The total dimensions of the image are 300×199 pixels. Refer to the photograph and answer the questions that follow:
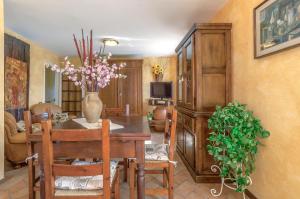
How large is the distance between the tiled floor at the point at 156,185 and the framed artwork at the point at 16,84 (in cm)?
169

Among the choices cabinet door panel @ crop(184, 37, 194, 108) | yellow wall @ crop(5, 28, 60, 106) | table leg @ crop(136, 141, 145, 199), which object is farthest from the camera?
yellow wall @ crop(5, 28, 60, 106)

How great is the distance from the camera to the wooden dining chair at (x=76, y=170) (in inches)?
45.1

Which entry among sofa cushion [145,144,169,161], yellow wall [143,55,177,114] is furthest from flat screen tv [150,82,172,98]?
sofa cushion [145,144,169,161]

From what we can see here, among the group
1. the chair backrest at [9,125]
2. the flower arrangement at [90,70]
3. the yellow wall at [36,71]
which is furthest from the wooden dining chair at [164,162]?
the yellow wall at [36,71]

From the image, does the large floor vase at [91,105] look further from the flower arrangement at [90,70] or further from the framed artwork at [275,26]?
the framed artwork at [275,26]

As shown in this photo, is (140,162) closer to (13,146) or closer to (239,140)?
(239,140)

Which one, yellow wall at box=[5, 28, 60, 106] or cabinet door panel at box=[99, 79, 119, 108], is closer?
yellow wall at box=[5, 28, 60, 106]

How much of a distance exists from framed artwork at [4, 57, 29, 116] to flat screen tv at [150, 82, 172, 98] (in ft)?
11.4

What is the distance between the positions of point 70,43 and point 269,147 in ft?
15.9

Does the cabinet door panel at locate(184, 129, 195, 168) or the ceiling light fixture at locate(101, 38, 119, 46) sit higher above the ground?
the ceiling light fixture at locate(101, 38, 119, 46)

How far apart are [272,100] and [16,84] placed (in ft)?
15.0

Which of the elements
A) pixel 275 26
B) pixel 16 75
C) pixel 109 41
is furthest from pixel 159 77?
pixel 275 26

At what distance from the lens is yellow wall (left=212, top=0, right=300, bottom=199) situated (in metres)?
1.58

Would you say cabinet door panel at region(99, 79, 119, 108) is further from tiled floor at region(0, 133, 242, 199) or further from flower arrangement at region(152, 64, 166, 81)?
tiled floor at region(0, 133, 242, 199)
